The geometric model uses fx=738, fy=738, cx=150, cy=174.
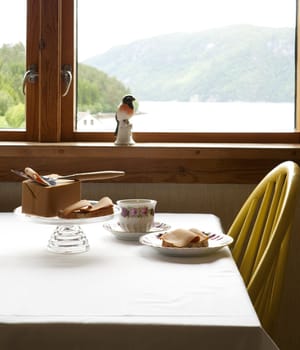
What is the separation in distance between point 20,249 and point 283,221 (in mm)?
594

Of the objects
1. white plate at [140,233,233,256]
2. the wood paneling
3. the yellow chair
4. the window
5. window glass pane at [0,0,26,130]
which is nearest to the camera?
the yellow chair

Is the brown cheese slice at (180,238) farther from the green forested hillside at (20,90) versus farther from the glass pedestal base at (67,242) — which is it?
the green forested hillside at (20,90)

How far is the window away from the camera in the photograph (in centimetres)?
243

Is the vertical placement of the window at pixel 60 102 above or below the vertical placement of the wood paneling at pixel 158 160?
above

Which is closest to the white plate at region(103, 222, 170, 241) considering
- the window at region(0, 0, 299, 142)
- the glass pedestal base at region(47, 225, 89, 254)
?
the glass pedestal base at region(47, 225, 89, 254)

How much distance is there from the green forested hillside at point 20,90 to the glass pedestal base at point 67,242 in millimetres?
915

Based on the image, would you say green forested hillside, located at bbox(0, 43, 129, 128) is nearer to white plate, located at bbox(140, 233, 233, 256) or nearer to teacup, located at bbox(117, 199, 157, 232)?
teacup, located at bbox(117, 199, 157, 232)

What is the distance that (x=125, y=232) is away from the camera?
5.79 feet

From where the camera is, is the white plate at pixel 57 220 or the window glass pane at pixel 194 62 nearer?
the white plate at pixel 57 220

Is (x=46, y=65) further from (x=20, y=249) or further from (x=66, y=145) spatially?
(x=20, y=249)

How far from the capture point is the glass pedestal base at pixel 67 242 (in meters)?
1.66

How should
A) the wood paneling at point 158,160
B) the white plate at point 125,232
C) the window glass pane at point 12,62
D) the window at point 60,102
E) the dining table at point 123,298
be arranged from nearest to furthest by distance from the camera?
Result: the dining table at point 123,298, the white plate at point 125,232, the wood paneling at point 158,160, the window at point 60,102, the window glass pane at point 12,62

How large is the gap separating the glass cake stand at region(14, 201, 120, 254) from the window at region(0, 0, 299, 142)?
0.80m

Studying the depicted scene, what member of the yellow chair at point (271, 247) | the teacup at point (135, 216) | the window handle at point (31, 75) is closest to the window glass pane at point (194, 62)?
the window handle at point (31, 75)
